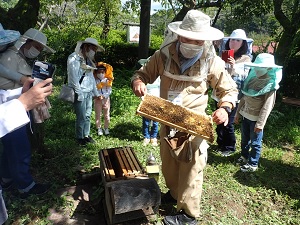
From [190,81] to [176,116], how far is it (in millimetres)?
460

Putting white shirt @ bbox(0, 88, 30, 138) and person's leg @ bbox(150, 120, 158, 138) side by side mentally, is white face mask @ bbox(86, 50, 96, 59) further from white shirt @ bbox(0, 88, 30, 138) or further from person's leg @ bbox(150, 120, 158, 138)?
white shirt @ bbox(0, 88, 30, 138)

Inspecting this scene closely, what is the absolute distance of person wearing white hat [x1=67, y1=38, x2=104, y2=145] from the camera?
461 cm

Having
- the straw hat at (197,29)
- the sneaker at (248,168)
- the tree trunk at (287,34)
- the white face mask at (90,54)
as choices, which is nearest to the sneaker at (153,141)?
the sneaker at (248,168)

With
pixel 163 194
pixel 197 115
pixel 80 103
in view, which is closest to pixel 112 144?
pixel 80 103

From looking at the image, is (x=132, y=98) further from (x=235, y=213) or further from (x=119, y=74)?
(x=235, y=213)

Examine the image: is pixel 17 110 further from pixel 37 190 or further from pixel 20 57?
pixel 37 190

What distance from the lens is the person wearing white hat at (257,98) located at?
3.95 m

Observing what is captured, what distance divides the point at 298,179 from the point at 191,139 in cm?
274

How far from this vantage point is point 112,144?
5.17 meters

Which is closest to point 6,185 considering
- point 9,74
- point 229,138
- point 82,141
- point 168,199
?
point 9,74

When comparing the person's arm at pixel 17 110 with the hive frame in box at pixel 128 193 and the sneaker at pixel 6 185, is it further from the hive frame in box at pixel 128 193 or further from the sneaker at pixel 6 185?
the sneaker at pixel 6 185

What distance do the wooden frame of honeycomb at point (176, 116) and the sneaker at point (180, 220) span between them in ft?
3.86

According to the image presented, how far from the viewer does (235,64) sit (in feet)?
15.1

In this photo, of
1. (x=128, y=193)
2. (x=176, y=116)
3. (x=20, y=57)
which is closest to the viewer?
(x=176, y=116)
